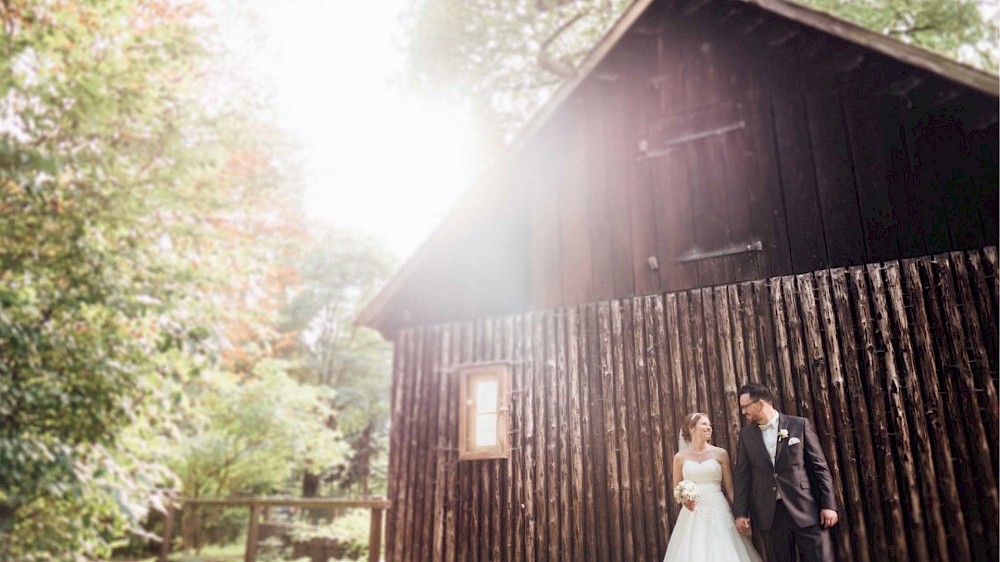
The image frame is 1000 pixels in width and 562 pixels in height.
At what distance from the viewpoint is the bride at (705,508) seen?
17.7 ft

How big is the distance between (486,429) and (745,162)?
413cm

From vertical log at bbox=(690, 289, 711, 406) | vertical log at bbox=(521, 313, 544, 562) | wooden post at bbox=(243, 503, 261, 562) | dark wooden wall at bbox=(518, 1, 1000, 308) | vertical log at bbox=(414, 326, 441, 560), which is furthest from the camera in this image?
wooden post at bbox=(243, 503, 261, 562)

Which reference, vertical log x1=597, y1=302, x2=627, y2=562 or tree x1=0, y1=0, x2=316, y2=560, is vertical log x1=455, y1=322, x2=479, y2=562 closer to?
vertical log x1=597, y1=302, x2=627, y2=562

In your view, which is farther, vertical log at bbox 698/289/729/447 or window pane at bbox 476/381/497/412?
window pane at bbox 476/381/497/412

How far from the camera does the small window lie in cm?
718

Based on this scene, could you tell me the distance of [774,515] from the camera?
517 centimetres

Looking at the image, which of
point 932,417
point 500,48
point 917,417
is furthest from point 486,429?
point 500,48

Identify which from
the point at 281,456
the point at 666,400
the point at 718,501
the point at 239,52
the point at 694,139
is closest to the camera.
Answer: the point at 718,501

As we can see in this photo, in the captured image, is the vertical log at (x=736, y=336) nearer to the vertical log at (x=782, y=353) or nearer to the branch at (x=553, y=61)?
the vertical log at (x=782, y=353)

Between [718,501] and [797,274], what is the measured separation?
7.24ft

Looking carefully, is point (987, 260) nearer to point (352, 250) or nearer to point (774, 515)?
point (774, 515)

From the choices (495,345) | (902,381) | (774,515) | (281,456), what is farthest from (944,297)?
(281,456)

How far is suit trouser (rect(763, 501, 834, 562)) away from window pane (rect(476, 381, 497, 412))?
10.7ft

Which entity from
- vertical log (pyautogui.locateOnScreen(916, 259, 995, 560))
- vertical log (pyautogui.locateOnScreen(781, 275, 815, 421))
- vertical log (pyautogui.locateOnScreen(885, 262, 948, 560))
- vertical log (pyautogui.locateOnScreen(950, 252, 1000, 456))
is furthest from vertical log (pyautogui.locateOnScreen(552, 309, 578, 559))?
vertical log (pyautogui.locateOnScreen(950, 252, 1000, 456))
